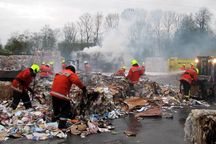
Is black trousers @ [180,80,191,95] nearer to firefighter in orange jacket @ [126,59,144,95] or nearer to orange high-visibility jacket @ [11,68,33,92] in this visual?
firefighter in orange jacket @ [126,59,144,95]

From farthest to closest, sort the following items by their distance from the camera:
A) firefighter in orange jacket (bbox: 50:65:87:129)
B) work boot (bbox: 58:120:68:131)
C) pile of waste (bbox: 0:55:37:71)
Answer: pile of waste (bbox: 0:55:37:71) < firefighter in orange jacket (bbox: 50:65:87:129) < work boot (bbox: 58:120:68:131)

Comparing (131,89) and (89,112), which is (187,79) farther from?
(89,112)

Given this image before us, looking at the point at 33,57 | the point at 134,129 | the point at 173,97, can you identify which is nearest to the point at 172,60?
the point at 33,57

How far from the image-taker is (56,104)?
31.6ft

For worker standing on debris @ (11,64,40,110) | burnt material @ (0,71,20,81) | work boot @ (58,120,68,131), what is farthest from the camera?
burnt material @ (0,71,20,81)

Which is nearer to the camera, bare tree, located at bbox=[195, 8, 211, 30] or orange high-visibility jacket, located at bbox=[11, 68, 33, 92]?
orange high-visibility jacket, located at bbox=[11, 68, 33, 92]

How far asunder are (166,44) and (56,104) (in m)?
44.7

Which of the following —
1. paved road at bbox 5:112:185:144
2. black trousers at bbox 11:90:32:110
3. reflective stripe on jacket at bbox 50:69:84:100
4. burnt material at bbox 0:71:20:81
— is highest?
reflective stripe on jacket at bbox 50:69:84:100

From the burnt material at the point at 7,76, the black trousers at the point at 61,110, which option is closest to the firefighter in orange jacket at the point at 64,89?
the black trousers at the point at 61,110

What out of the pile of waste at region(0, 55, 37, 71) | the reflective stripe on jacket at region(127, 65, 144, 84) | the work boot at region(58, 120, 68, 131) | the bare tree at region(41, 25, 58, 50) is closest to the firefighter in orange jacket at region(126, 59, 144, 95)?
the reflective stripe on jacket at region(127, 65, 144, 84)

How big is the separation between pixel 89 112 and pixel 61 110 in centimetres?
149

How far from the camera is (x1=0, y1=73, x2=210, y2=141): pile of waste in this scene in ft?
29.9

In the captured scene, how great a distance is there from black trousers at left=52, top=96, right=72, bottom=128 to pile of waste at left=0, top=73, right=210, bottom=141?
216mm

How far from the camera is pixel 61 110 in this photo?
9.49m
